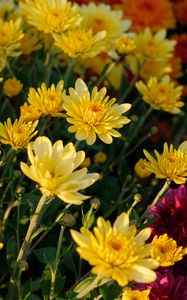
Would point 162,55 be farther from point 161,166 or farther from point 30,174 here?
point 30,174

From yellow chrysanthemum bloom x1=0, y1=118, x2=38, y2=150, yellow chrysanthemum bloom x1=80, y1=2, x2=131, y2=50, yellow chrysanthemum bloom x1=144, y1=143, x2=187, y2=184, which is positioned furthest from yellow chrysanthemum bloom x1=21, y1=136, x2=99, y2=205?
yellow chrysanthemum bloom x1=80, y1=2, x2=131, y2=50

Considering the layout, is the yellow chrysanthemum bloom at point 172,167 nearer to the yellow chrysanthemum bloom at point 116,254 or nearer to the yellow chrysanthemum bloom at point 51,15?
the yellow chrysanthemum bloom at point 116,254

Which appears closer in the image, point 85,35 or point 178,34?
point 85,35

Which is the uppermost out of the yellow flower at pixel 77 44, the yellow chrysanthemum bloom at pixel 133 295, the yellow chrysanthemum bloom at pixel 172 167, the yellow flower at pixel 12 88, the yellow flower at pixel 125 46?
the yellow flower at pixel 77 44

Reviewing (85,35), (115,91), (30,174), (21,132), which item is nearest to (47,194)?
(30,174)

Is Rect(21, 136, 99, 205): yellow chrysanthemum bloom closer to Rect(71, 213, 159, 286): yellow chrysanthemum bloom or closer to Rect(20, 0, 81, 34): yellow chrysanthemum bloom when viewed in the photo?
Rect(71, 213, 159, 286): yellow chrysanthemum bloom

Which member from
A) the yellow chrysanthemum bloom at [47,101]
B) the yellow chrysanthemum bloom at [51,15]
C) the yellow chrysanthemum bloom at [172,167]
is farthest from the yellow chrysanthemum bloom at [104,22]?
the yellow chrysanthemum bloom at [172,167]

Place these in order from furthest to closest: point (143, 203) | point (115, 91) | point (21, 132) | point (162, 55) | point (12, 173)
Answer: point (115, 91) → point (162, 55) → point (143, 203) → point (12, 173) → point (21, 132)
